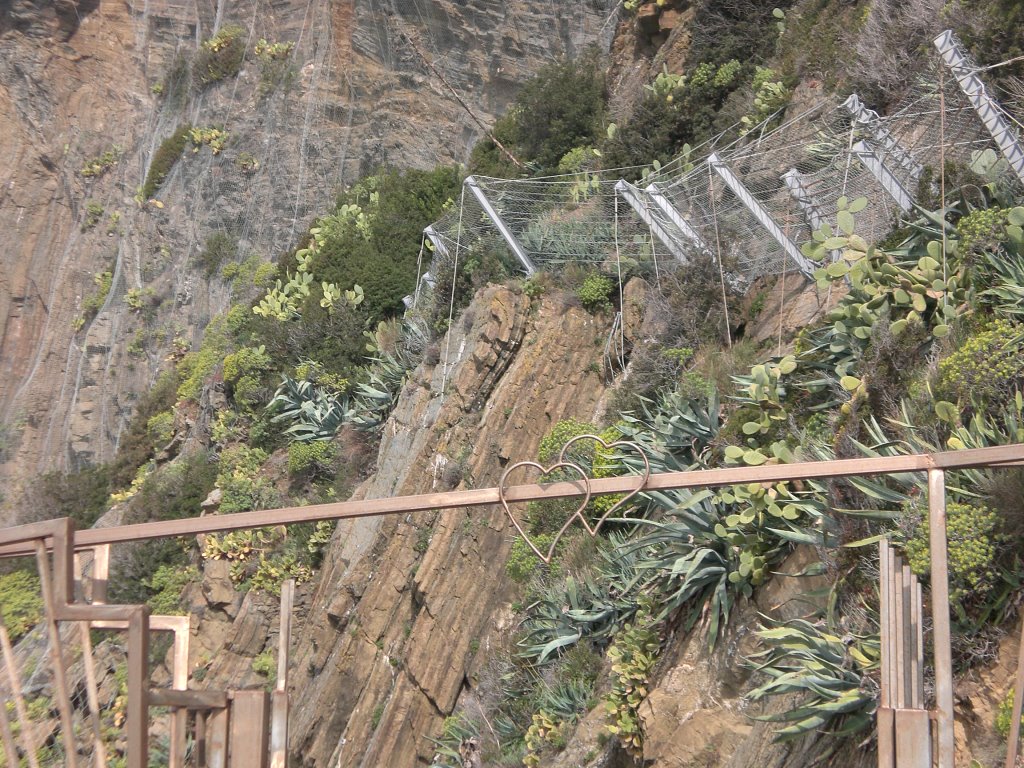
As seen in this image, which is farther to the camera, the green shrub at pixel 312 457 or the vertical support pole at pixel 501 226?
the green shrub at pixel 312 457

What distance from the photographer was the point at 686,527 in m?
6.42

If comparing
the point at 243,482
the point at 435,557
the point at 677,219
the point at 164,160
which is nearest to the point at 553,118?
the point at 677,219

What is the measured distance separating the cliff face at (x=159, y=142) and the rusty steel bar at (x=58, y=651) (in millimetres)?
17624

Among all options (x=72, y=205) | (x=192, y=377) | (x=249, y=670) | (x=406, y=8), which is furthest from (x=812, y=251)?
(x=72, y=205)

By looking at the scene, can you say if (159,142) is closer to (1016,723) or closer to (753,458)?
(753,458)

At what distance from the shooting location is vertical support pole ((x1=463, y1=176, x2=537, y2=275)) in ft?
38.6

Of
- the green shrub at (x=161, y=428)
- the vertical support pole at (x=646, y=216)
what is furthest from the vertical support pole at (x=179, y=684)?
the green shrub at (x=161, y=428)

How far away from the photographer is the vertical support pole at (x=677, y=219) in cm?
994

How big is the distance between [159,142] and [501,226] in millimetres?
16539

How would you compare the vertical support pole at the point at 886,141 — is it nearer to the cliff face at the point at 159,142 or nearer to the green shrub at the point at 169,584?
the green shrub at the point at 169,584

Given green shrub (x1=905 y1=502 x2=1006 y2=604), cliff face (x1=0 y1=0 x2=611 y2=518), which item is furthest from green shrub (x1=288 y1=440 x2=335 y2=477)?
green shrub (x1=905 y1=502 x2=1006 y2=604)

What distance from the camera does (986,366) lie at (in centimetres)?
493

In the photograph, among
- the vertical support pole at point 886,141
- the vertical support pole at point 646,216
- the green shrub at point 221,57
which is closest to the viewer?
the vertical support pole at point 886,141

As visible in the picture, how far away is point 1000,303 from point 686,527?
7.65 feet
